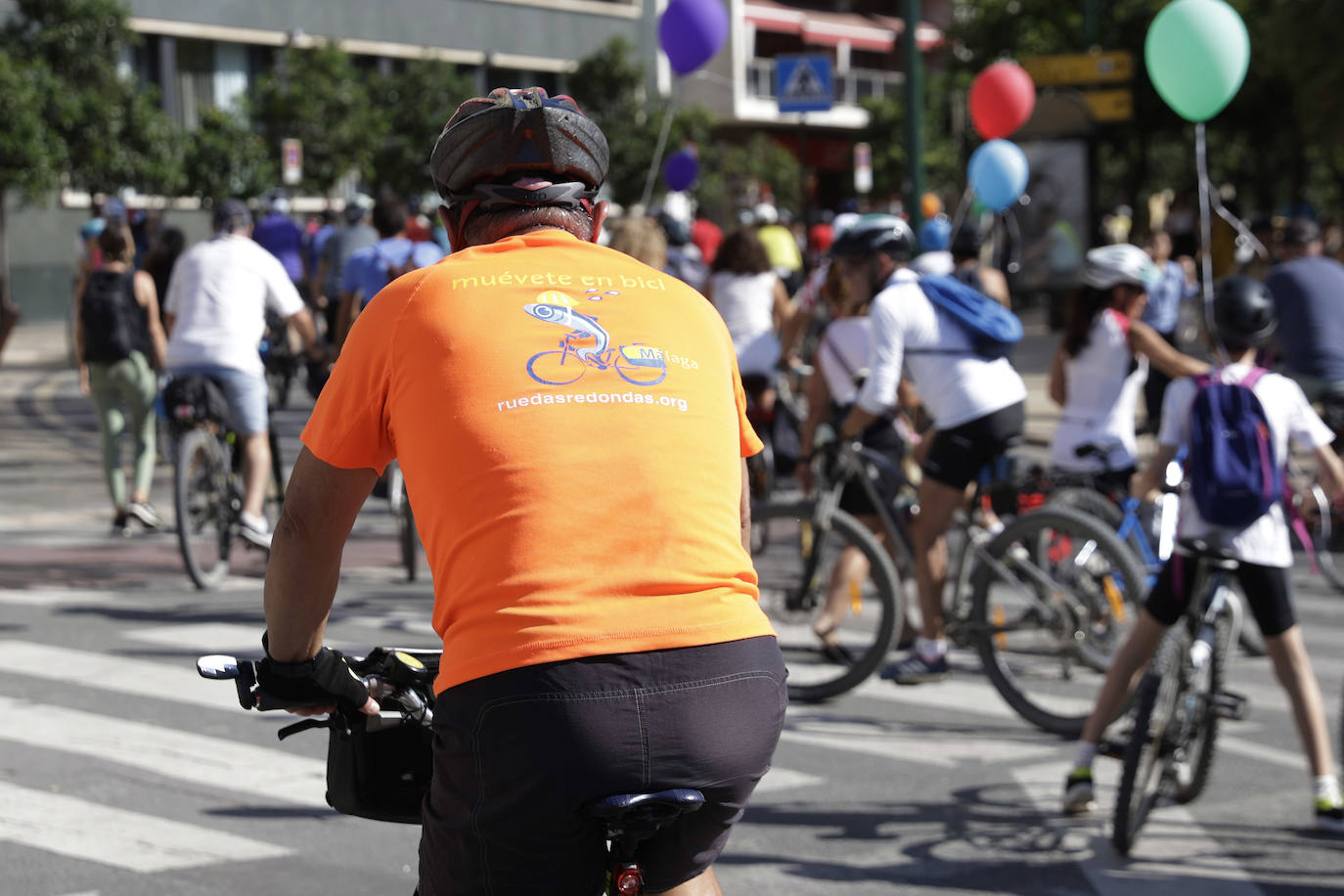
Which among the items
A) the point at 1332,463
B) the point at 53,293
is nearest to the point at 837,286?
the point at 1332,463

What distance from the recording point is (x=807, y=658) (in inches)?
307

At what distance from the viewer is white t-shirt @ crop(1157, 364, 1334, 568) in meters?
5.44

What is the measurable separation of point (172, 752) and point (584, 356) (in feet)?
14.0

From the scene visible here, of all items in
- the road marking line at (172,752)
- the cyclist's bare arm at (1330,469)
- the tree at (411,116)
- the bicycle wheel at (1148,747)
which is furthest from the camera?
the tree at (411,116)

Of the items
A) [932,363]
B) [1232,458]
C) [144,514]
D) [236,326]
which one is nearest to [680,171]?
[144,514]

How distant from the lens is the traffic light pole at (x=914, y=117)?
1353cm

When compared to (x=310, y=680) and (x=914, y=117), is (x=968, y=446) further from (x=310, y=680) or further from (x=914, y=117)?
(x=914, y=117)

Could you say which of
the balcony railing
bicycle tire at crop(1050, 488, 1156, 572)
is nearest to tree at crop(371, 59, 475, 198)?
the balcony railing

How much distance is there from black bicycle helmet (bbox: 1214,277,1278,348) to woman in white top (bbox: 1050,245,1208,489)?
7.21ft

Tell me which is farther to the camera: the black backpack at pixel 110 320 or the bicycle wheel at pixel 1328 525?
the black backpack at pixel 110 320

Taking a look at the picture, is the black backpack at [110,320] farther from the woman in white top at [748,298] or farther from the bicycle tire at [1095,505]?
the bicycle tire at [1095,505]

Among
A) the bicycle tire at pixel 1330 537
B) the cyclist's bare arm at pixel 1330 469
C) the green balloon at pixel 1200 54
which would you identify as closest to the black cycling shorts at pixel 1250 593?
the cyclist's bare arm at pixel 1330 469

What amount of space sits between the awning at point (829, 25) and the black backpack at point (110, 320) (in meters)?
43.9

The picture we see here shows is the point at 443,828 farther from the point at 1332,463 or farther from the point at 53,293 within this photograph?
the point at 53,293
